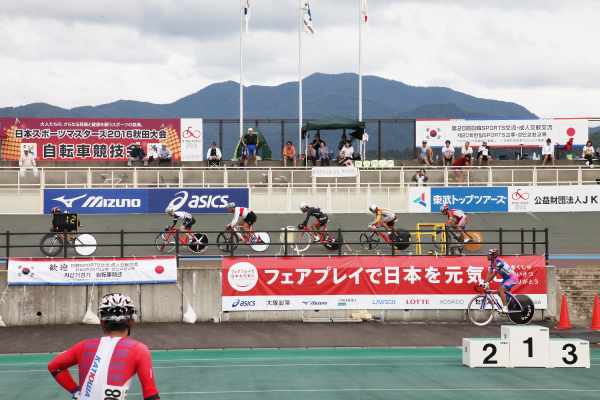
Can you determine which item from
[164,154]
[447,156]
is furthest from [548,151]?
[164,154]

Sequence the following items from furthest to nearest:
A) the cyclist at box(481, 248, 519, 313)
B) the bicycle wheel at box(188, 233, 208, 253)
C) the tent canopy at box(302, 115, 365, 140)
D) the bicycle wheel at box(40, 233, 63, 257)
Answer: the tent canopy at box(302, 115, 365, 140), the bicycle wheel at box(188, 233, 208, 253), the bicycle wheel at box(40, 233, 63, 257), the cyclist at box(481, 248, 519, 313)

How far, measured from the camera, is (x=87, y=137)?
33.0 metres

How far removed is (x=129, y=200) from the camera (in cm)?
2512

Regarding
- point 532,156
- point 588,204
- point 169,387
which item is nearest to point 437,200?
point 588,204

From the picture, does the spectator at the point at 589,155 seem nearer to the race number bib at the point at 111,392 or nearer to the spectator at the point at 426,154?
the spectator at the point at 426,154

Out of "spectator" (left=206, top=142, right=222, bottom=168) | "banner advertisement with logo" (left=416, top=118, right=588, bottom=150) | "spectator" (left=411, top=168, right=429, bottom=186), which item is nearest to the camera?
"spectator" (left=411, top=168, right=429, bottom=186)

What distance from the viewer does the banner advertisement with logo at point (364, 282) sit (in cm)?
1412

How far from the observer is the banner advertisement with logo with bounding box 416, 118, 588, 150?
3488 centimetres

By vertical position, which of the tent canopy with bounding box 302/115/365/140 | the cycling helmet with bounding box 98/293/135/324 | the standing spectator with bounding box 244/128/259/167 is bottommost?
the cycling helmet with bounding box 98/293/135/324

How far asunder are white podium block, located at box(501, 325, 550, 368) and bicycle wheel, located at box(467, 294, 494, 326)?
151 inches

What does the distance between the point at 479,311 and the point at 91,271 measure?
31.9 feet

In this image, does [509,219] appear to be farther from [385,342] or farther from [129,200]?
[129,200]

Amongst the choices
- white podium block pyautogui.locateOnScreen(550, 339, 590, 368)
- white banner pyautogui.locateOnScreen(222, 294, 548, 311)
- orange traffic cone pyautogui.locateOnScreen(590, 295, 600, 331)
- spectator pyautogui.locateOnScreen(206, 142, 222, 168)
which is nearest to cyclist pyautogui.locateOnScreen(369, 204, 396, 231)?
white banner pyautogui.locateOnScreen(222, 294, 548, 311)

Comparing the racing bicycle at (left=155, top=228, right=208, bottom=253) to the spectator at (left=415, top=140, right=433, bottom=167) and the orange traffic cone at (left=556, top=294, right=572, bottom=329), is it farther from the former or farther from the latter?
the spectator at (left=415, top=140, right=433, bottom=167)
